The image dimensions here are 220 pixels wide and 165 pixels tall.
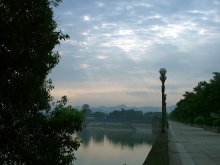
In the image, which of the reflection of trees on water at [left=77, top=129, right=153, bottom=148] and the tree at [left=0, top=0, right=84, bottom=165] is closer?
the tree at [left=0, top=0, right=84, bottom=165]

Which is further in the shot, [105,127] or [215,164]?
[105,127]

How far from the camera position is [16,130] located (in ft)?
16.8

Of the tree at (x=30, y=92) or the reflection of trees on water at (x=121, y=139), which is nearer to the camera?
the tree at (x=30, y=92)

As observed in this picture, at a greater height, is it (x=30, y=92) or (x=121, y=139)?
(x=30, y=92)

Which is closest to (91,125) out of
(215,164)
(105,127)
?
(105,127)

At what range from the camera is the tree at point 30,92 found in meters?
4.81

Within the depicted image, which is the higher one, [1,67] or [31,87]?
[1,67]

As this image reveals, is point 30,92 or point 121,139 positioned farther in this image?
point 121,139

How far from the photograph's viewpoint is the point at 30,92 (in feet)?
16.3

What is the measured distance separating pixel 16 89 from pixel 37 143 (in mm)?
1282

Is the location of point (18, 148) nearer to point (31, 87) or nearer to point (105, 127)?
point (31, 87)

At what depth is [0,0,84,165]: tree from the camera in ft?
15.8

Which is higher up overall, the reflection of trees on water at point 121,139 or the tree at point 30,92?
the tree at point 30,92

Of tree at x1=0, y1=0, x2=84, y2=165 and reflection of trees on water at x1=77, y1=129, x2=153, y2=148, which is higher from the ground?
tree at x1=0, y1=0, x2=84, y2=165
